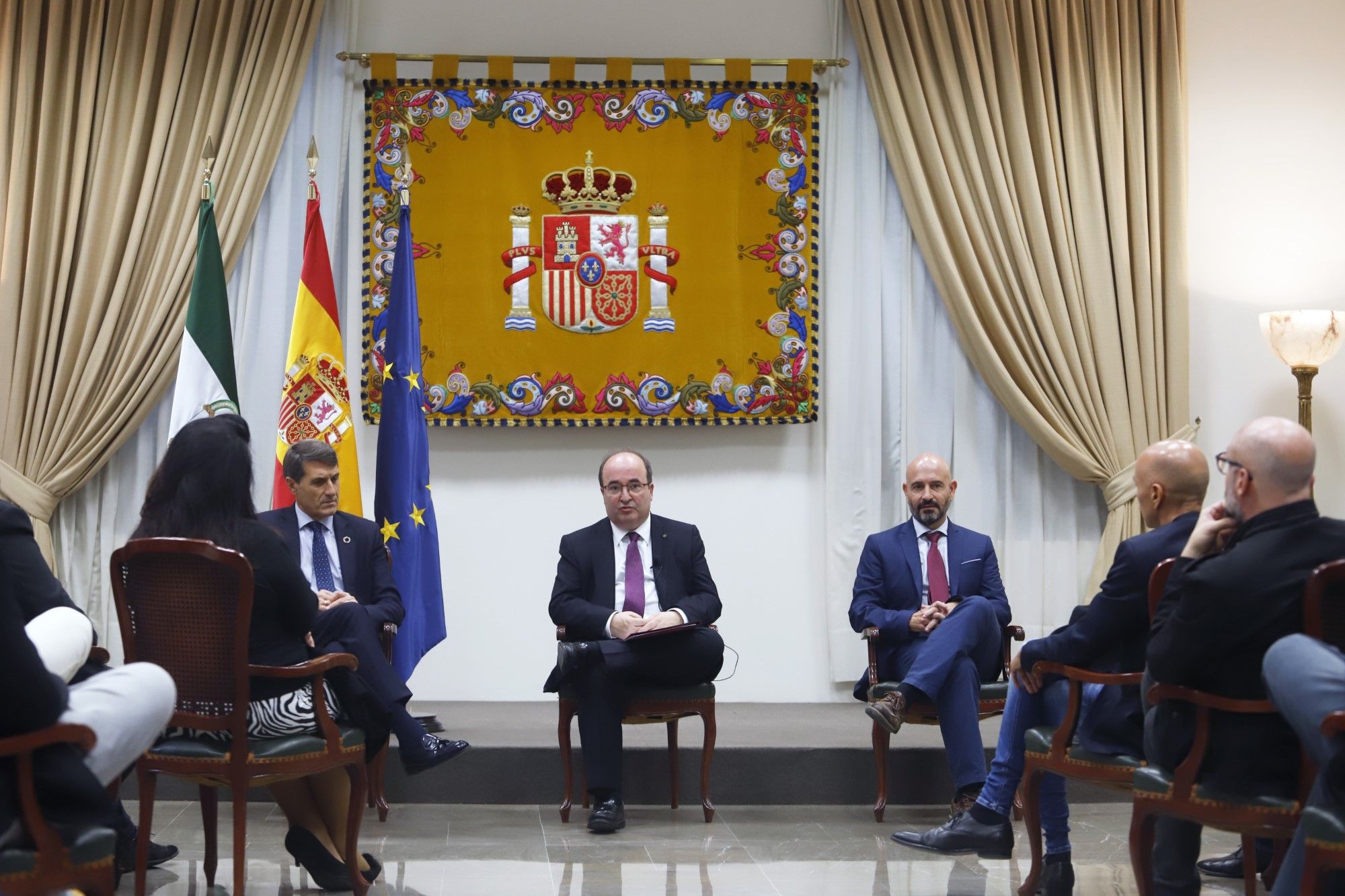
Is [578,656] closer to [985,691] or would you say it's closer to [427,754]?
[427,754]

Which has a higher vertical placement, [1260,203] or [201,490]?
[1260,203]

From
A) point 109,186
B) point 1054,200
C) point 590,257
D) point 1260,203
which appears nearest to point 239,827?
point 590,257

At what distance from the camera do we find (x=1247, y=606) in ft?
8.97

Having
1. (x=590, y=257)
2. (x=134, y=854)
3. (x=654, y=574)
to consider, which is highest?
(x=590, y=257)

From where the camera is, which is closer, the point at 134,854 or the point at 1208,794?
the point at 1208,794

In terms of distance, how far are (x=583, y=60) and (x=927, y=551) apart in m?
3.01

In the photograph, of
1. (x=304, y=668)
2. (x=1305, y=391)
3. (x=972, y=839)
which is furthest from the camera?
(x=1305, y=391)

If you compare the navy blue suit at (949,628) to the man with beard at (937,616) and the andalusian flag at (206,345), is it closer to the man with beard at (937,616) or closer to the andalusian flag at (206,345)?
the man with beard at (937,616)

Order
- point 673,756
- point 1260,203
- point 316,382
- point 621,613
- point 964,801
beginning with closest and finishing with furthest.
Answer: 1. point 964,801
2. point 621,613
3. point 673,756
4. point 316,382
5. point 1260,203

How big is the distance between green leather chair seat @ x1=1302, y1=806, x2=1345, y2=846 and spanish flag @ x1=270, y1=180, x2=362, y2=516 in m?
3.79

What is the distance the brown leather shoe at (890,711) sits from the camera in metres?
4.36

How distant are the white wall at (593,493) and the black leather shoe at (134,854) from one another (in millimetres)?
2372

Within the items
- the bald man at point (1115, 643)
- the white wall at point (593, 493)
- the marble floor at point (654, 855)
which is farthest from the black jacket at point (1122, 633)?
the white wall at point (593, 493)

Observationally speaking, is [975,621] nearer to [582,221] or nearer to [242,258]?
[582,221]
